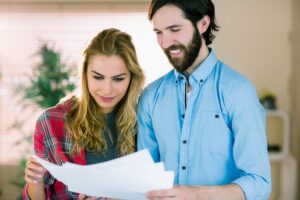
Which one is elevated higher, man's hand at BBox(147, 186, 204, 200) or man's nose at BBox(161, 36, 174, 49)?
man's nose at BBox(161, 36, 174, 49)

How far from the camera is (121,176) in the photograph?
1.19 meters

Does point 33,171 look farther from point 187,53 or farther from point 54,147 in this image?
point 187,53

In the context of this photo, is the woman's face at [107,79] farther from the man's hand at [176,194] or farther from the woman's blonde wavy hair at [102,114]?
the man's hand at [176,194]

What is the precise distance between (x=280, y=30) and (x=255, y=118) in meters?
2.97

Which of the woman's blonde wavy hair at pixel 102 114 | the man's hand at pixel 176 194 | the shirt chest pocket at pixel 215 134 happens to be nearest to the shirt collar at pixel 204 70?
the shirt chest pocket at pixel 215 134

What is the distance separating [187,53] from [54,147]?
1.99 feet

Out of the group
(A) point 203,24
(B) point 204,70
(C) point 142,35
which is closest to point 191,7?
(A) point 203,24

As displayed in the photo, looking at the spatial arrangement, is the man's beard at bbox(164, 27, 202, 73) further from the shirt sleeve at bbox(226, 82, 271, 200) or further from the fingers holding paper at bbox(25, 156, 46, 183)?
the fingers holding paper at bbox(25, 156, 46, 183)

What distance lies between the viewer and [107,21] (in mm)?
4262

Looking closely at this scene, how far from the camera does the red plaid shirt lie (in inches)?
65.1

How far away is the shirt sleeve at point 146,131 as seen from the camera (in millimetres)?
1582

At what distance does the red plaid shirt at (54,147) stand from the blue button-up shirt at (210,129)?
281 millimetres

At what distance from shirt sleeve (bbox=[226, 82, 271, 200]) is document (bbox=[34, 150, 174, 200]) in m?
0.29

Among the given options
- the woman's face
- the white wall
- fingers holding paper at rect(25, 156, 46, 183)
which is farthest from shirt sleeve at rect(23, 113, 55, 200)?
the white wall
